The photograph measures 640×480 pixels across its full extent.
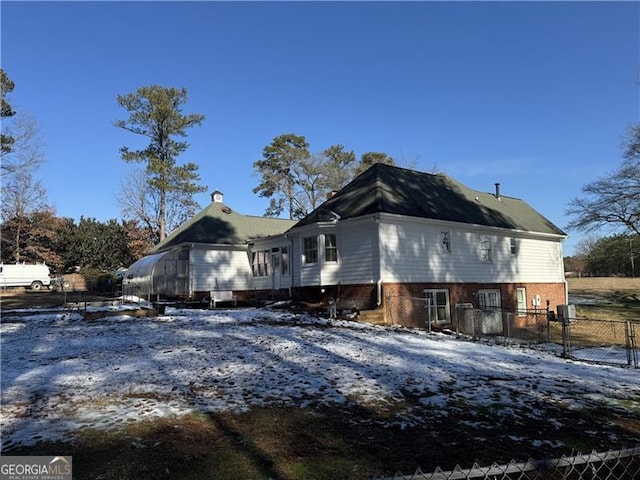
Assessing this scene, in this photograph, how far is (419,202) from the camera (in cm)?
2225

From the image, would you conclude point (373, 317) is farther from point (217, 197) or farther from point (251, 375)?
point (217, 197)

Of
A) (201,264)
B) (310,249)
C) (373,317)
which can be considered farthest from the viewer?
(201,264)

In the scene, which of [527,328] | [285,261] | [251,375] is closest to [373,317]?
[527,328]

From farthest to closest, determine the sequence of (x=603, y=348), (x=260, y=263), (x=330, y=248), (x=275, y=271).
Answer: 1. (x=260, y=263)
2. (x=275, y=271)
3. (x=330, y=248)
4. (x=603, y=348)

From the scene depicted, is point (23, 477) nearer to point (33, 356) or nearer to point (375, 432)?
point (375, 432)

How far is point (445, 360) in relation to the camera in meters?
10.7

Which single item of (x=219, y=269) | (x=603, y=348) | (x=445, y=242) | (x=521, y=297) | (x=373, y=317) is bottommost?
(x=603, y=348)

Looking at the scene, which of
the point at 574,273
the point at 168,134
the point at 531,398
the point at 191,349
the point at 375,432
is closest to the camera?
the point at 375,432

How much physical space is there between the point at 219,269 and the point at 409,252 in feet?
40.7

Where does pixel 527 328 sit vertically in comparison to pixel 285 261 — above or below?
below

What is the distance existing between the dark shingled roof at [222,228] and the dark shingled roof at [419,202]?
7370 millimetres

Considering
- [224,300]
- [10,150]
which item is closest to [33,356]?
[224,300]

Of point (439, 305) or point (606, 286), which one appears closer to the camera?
point (439, 305)

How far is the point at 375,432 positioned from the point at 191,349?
19.9ft
